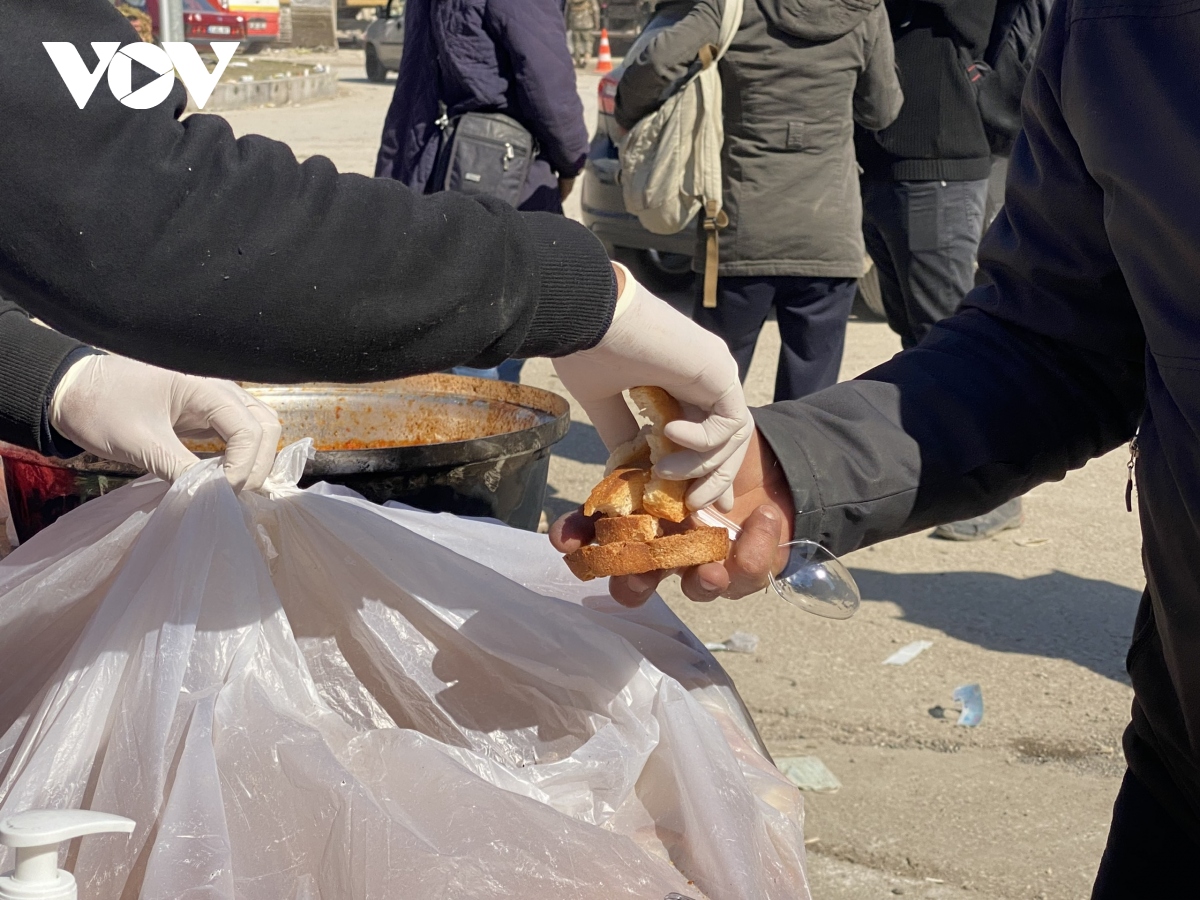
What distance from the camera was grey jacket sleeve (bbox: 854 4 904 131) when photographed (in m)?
3.83

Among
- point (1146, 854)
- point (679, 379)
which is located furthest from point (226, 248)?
point (1146, 854)

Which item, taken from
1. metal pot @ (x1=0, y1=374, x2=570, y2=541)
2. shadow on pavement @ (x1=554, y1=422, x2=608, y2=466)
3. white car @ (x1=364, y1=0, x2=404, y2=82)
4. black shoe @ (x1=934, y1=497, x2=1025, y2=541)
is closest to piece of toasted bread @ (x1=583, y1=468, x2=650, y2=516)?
metal pot @ (x1=0, y1=374, x2=570, y2=541)

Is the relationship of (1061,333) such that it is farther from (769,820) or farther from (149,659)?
(149,659)

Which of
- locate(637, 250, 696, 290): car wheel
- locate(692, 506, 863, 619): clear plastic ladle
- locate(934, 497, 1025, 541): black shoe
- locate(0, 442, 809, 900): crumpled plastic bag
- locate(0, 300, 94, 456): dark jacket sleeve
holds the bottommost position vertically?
locate(934, 497, 1025, 541): black shoe

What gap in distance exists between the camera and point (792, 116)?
385cm

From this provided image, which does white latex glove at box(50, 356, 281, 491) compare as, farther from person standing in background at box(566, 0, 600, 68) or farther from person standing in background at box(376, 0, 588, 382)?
person standing in background at box(566, 0, 600, 68)

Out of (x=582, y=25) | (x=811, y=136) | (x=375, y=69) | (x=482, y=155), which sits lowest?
(x=375, y=69)

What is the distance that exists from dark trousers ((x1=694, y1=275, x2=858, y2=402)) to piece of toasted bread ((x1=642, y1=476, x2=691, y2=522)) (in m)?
2.58

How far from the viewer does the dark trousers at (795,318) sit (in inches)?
158

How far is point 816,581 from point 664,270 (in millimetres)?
4474

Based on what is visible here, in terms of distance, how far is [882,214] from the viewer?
4.16 metres

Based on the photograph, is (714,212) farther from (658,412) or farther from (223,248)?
(223,248)

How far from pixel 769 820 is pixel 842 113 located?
2.94 meters

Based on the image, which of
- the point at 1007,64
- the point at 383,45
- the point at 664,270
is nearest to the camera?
the point at 1007,64
